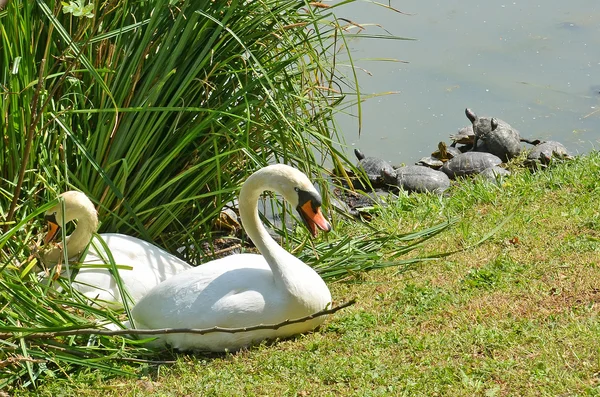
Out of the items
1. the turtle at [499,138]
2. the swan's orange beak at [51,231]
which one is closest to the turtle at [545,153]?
the turtle at [499,138]

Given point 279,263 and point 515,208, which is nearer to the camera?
point 279,263

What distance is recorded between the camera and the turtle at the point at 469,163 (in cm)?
777

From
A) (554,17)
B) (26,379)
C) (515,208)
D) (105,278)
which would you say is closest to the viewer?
(26,379)

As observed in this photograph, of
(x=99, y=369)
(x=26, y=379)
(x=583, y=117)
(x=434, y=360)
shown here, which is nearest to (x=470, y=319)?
(x=434, y=360)

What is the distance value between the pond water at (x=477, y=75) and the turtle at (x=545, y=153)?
325mm

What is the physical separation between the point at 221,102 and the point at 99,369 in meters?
1.73

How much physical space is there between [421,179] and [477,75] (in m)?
2.60

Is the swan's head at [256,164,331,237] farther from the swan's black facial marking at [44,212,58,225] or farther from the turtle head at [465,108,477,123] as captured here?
the turtle head at [465,108,477,123]

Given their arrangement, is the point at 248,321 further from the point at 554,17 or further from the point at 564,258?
the point at 554,17

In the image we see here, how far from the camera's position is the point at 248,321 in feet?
12.5

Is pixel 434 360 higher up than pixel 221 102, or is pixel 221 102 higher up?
pixel 221 102

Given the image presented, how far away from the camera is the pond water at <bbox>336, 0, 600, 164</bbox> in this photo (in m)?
8.74

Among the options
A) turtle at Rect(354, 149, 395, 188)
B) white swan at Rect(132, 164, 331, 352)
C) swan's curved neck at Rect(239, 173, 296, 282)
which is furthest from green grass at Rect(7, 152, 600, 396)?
turtle at Rect(354, 149, 395, 188)

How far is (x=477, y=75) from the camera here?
375 inches
